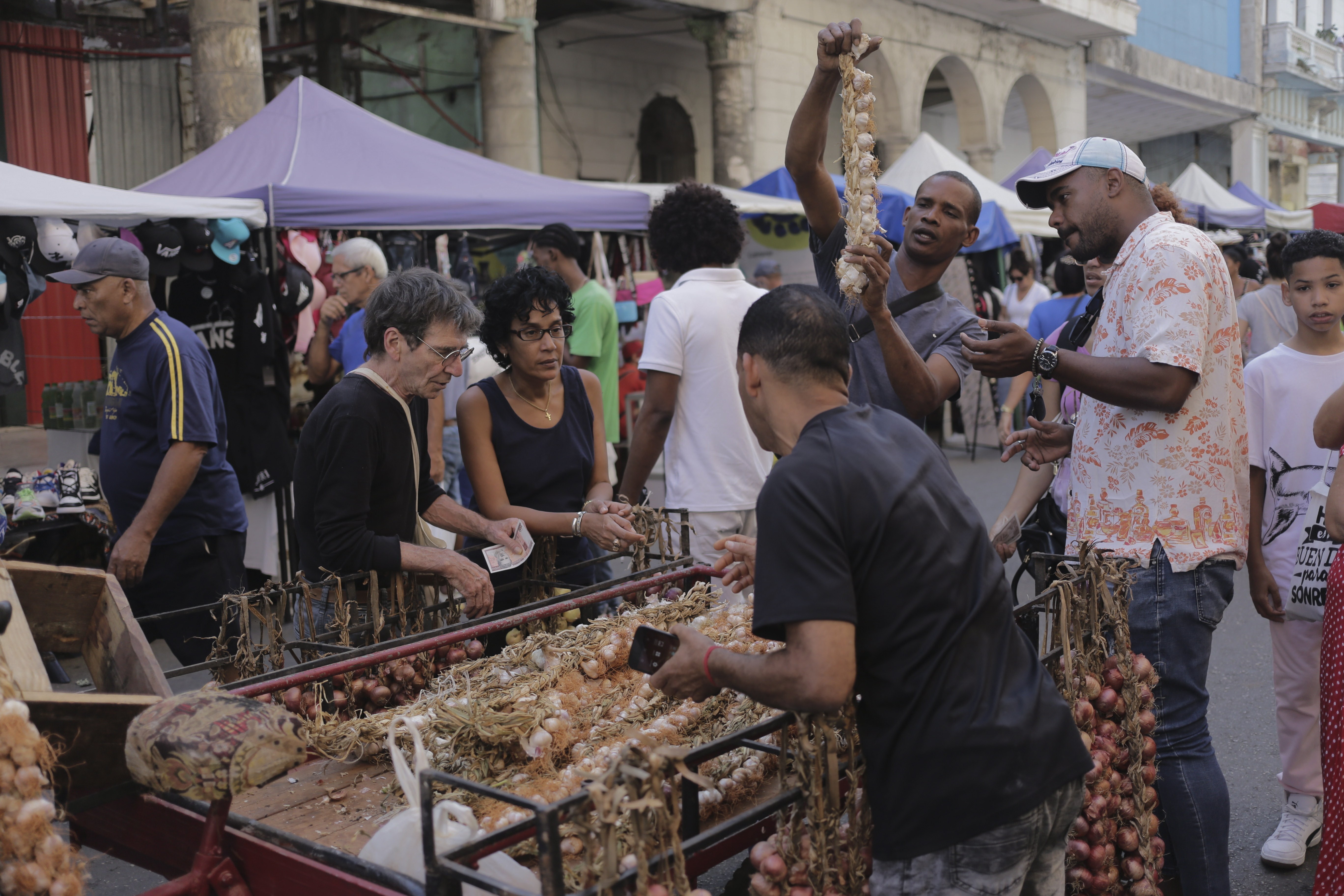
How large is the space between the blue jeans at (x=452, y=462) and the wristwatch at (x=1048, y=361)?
165 inches

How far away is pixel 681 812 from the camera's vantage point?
2105 mm

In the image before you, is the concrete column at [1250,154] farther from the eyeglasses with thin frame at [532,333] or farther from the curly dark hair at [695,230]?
the eyeglasses with thin frame at [532,333]

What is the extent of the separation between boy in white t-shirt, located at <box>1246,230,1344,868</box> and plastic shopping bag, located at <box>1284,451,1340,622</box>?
0.11ft

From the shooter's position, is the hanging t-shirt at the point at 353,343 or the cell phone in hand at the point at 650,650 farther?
the hanging t-shirt at the point at 353,343

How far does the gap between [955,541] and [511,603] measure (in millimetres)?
2167

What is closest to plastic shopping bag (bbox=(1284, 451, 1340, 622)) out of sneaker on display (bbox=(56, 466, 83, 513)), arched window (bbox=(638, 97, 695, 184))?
sneaker on display (bbox=(56, 466, 83, 513))

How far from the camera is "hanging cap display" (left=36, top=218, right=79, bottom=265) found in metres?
5.33

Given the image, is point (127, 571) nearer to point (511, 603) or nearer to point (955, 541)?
point (511, 603)

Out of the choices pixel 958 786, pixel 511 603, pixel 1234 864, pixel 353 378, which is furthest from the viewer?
pixel 511 603

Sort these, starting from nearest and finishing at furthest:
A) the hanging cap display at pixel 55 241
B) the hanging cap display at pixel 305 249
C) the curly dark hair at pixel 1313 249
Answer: the curly dark hair at pixel 1313 249 → the hanging cap display at pixel 55 241 → the hanging cap display at pixel 305 249

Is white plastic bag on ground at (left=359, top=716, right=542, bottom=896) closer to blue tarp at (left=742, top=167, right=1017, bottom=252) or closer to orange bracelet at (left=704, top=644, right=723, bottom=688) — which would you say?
orange bracelet at (left=704, top=644, right=723, bottom=688)

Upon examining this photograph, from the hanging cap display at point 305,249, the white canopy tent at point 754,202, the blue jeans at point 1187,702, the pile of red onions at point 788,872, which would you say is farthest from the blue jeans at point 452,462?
the pile of red onions at point 788,872

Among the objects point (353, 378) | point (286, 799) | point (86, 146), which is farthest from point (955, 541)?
point (86, 146)

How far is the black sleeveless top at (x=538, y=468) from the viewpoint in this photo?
375cm
